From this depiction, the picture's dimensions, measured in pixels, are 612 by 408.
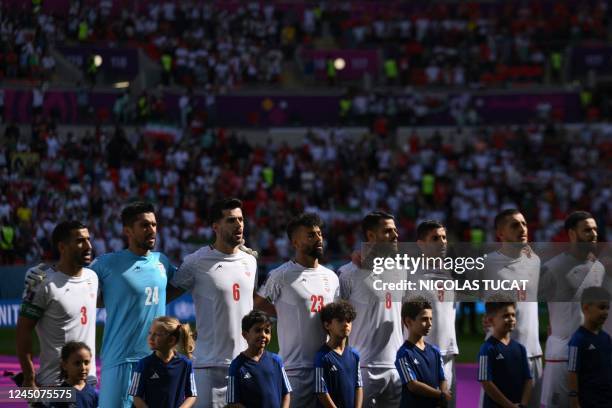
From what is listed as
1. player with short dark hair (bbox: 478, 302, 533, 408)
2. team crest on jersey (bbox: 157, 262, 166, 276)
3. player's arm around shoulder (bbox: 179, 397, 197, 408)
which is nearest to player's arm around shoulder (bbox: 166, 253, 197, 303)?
team crest on jersey (bbox: 157, 262, 166, 276)

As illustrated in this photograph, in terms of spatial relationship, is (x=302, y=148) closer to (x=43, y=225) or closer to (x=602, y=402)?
(x=43, y=225)

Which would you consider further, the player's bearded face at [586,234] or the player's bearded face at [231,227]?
the player's bearded face at [586,234]

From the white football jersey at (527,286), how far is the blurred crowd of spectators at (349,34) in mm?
33195

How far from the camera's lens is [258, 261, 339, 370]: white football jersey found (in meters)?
11.4

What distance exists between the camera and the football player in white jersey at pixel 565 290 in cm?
1200

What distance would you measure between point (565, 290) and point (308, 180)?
2757 cm

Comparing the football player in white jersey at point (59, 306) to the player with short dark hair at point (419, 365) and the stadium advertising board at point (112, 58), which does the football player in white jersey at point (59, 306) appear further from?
the stadium advertising board at point (112, 58)

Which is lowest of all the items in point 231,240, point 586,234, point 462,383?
point 462,383

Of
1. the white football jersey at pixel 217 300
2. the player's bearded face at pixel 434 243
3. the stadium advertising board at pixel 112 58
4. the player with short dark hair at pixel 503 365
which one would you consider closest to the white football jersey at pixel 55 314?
the white football jersey at pixel 217 300

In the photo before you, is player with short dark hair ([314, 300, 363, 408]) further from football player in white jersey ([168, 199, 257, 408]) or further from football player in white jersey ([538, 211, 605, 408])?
football player in white jersey ([538, 211, 605, 408])

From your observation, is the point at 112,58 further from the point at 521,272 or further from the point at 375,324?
the point at 375,324

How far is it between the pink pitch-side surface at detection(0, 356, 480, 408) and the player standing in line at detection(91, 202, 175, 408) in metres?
3.23

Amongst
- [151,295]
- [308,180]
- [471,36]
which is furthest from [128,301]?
[471,36]

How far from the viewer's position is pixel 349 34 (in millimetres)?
49156
